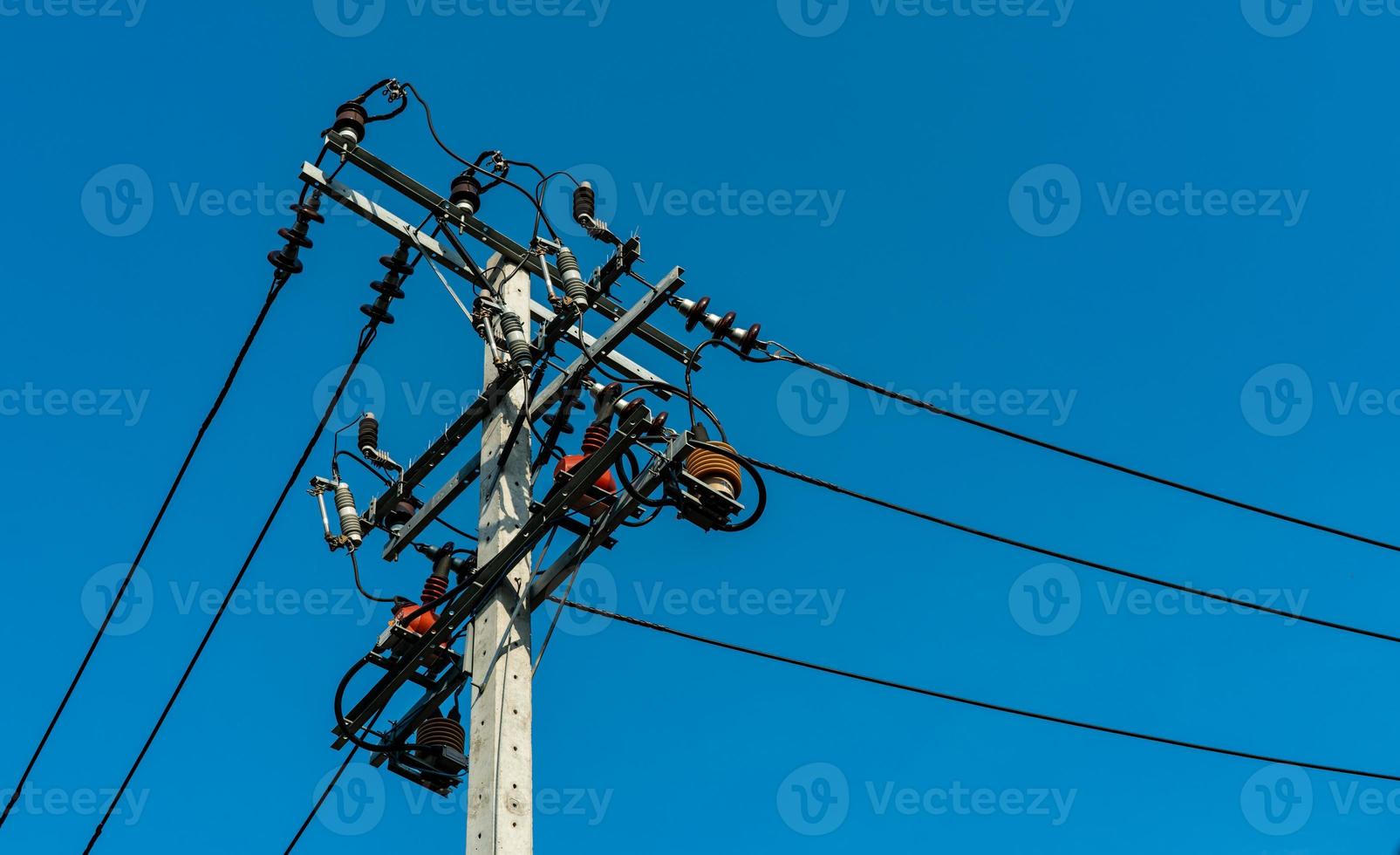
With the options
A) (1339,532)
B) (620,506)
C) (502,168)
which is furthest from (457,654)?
(1339,532)

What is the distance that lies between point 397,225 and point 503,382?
1440 mm

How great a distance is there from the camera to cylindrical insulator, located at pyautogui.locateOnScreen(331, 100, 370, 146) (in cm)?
941

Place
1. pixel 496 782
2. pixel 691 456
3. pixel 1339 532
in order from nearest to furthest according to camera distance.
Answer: pixel 496 782
pixel 691 456
pixel 1339 532

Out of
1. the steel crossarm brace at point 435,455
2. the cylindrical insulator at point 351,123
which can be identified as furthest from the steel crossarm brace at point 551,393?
the cylindrical insulator at point 351,123

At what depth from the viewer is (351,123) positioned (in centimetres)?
947

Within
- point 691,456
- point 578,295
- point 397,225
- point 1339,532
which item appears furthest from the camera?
point 1339,532

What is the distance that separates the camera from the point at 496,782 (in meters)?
7.24

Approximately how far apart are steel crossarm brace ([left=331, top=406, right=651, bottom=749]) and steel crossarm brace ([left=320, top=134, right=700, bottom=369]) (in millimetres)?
1643

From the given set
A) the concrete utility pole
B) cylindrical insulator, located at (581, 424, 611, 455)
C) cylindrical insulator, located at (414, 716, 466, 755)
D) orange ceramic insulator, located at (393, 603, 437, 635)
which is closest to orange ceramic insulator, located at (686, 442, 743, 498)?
cylindrical insulator, located at (581, 424, 611, 455)

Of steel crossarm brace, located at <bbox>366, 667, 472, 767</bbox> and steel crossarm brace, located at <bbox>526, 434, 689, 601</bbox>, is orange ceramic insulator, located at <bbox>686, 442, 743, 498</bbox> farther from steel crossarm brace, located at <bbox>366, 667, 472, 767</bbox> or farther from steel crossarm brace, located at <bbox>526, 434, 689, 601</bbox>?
steel crossarm brace, located at <bbox>366, 667, 472, 767</bbox>

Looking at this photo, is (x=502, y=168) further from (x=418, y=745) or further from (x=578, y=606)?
(x=418, y=745)

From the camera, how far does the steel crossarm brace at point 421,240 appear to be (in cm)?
932

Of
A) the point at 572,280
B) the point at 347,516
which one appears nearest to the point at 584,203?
the point at 572,280

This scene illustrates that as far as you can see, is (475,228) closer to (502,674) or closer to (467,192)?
(467,192)
